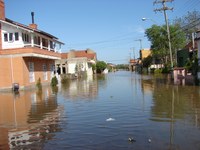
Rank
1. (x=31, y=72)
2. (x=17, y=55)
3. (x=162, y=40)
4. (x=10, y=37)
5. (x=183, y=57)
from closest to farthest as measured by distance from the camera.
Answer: (x=17, y=55), (x=10, y=37), (x=31, y=72), (x=183, y=57), (x=162, y=40)

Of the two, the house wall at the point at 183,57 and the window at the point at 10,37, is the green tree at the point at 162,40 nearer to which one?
the house wall at the point at 183,57

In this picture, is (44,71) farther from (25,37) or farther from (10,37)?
(10,37)

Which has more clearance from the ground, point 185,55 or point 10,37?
point 10,37

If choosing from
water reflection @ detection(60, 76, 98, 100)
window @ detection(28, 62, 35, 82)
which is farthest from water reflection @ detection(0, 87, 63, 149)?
window @ detection(28, 62, 35, 82)

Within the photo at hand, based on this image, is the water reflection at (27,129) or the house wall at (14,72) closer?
the water reflection at (27,129)

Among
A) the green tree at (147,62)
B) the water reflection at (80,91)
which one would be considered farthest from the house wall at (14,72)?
the green tree at (147,62)

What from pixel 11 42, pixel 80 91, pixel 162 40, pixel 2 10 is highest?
pixel 2 10

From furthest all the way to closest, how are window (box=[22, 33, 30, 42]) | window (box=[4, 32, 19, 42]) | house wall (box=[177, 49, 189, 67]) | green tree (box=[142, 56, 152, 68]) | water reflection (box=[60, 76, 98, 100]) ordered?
green tree (box=[142, 56, 152, 68]) < house wall (box=[177, 49, 189, 67]) < window (box=[22, 33, 30, 42]) < window (box=[4, 32, 19, 42]) < water reflection (box=[60, 76, 98, 100])

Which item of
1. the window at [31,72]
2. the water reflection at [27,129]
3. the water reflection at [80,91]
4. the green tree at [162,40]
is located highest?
the green tree at [162,40]

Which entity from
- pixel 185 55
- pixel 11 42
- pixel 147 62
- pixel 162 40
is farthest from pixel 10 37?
pixel 147 62

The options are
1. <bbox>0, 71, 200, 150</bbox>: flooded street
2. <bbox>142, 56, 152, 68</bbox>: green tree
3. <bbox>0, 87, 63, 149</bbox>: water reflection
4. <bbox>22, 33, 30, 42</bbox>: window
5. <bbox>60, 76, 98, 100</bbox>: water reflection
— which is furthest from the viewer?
<bbox>142, 56, 152, 68</bbox>: green tree

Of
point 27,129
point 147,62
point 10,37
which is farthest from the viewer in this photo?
point 147,62

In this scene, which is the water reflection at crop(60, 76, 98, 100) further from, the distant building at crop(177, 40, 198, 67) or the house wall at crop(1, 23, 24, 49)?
the distant building at crop(177, 40, 198, 67)

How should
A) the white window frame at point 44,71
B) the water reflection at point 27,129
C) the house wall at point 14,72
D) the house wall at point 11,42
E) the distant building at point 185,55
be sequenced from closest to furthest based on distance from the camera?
1. the water reflection at point 27,129
2. the house wall at point 14,72
3. the house wall at point 11,42
4. the white window frame at point 44,71
5. the distant building at point 185,55
